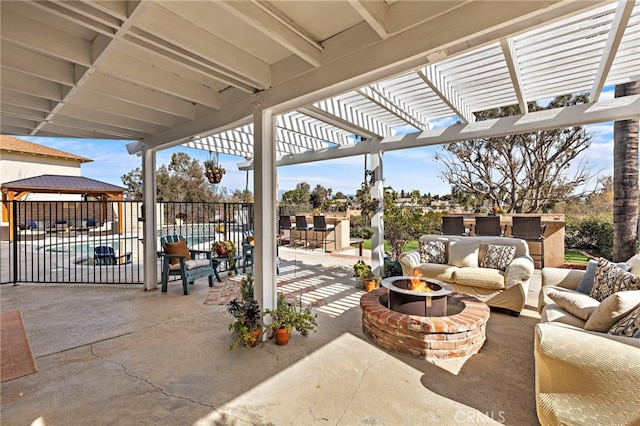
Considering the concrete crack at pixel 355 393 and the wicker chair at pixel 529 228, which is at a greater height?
the wicker chair at pixel 529 228

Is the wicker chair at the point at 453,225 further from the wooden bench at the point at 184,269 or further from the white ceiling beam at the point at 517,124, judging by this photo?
the wooden bench at the point at 184,269

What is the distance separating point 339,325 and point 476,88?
3.59 meters

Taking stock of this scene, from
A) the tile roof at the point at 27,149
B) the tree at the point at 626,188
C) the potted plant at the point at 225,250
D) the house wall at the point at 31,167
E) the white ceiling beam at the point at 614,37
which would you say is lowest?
the potted plant at the point at 225,250

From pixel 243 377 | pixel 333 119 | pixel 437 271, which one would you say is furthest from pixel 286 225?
pixel 243 377

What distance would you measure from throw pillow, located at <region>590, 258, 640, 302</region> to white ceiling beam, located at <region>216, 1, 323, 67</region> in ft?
10.5

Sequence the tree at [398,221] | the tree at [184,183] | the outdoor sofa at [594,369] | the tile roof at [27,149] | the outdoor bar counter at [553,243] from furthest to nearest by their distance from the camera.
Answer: the tree at [184,183] → the tile roof at [27,149] → the outdoor bar counter at [553,243] → the tree at [398,221] → the outdoor sofa at [594,369]

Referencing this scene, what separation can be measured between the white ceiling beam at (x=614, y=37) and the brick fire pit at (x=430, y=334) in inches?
105

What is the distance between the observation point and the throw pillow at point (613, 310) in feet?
6.61

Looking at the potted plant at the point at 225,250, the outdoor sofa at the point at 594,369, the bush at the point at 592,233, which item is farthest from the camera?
the bush at the point at 592,233

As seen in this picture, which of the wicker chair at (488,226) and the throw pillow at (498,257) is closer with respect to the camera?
the throw pillow at (498,257)

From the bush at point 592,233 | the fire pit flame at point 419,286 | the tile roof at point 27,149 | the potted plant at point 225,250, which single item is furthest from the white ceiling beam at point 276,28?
the tile roof at point 27,149

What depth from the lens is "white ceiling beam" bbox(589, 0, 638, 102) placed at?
2102mm

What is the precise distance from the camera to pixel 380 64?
2152mm

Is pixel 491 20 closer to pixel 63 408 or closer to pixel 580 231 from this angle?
pixel 63 408
